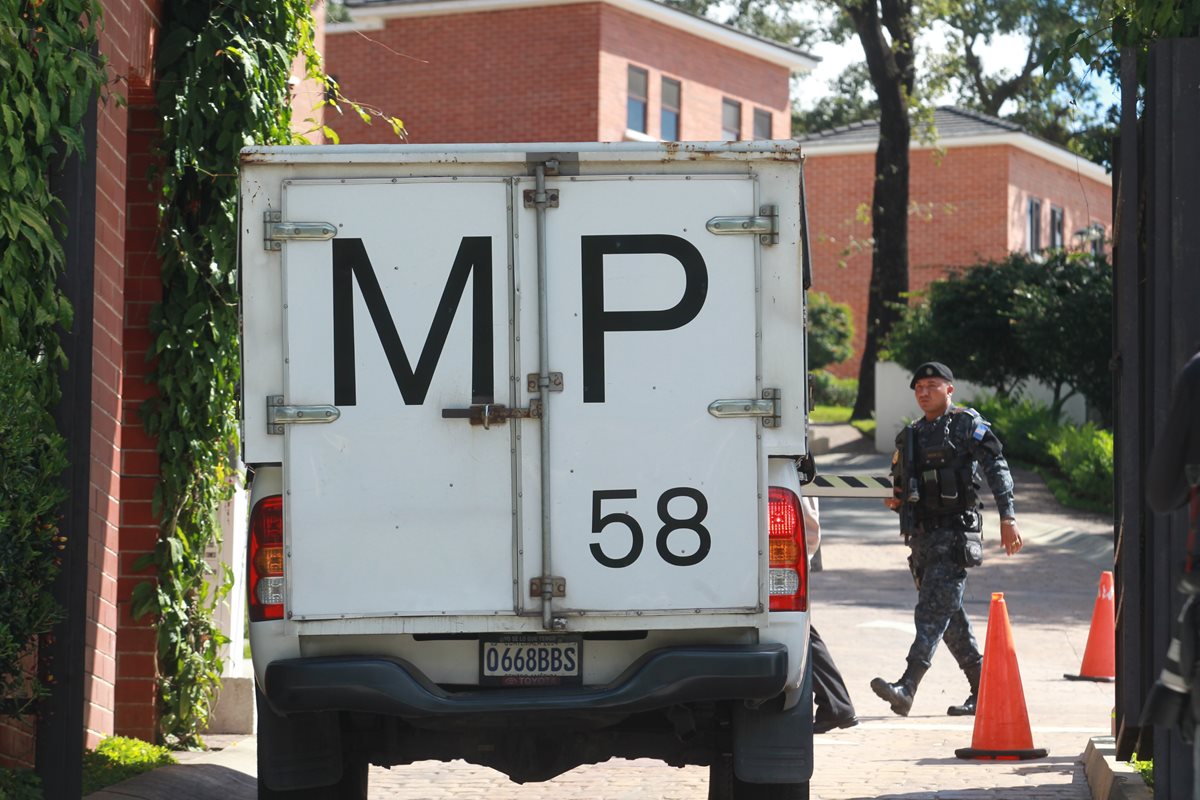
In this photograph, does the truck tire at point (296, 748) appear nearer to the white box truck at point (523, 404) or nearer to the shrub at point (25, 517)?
the white box truck at point (523, 404)

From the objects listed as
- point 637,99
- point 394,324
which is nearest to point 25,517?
point 394,324

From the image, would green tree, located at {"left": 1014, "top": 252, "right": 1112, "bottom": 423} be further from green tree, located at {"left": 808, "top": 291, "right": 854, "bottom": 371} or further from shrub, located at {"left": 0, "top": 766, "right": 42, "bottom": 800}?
shrub, located at {"left": 0, "top": 766, "right": 42, "bottom": 800}

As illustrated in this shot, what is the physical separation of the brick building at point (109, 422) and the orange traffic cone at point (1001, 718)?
4.13 m

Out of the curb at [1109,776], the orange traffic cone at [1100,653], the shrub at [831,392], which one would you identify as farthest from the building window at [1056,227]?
the curb at [1109,776]

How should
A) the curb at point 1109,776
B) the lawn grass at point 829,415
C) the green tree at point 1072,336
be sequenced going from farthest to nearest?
the lawn grass at point 829,415
the green tree at point 1072,336
the curb at point 1109,776

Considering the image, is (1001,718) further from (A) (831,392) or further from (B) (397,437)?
(A) (831,392)

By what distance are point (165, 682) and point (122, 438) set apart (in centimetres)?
124

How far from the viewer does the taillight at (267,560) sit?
247 inches

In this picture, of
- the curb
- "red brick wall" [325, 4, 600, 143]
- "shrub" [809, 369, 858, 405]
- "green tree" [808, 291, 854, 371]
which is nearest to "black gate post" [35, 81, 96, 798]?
the curb

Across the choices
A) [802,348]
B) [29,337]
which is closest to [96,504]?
[29,337]

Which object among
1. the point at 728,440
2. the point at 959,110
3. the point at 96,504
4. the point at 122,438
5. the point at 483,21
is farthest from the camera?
the point at 959,110

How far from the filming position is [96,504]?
8344 millimetres

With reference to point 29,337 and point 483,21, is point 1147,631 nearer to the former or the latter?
point 29,337

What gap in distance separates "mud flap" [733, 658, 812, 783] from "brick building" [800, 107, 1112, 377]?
39601 millimetres
